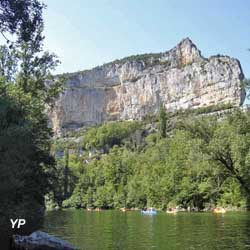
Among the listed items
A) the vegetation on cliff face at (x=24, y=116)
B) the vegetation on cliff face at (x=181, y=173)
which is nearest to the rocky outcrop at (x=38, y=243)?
the vegetation on cliff face at (x=24, y=116)

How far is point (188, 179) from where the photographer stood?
8025cm

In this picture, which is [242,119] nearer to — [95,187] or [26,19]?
[26,19]

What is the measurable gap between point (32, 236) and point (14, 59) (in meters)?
19.6

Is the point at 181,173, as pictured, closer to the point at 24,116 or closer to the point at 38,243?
the point at 24,116

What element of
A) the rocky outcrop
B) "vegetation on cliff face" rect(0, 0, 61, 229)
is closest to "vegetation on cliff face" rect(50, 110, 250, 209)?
"vegetation on cliff face" rect(0, 0, 61, 229)

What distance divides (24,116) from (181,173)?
197ft

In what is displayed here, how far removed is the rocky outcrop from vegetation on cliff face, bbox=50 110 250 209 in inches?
793

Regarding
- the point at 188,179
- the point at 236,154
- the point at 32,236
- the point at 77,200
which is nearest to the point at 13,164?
the point at 32,236

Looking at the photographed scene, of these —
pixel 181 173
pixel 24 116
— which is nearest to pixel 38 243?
pixel 24 116

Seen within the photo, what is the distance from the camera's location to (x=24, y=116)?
28.2 meters

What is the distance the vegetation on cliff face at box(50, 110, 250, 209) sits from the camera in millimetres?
37750

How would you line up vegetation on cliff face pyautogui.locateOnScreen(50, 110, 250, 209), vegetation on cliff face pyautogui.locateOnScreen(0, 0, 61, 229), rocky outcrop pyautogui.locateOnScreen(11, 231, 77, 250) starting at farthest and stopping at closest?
vegetation on cliff face pyautogui.locateOnScreen(50, 110, 250, 209) → rocky outcrop pyautogui.locateOnScreen(11, 231, 77, 250) → vegetation on cliff face pyautogui.locateOnScreen(0, 0, 61, 229)

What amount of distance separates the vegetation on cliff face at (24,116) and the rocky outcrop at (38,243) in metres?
1.10

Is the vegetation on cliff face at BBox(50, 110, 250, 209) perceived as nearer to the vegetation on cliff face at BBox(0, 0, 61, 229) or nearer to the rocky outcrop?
the vegetation on cliff face at BBox(0, 0, 61, 229)
